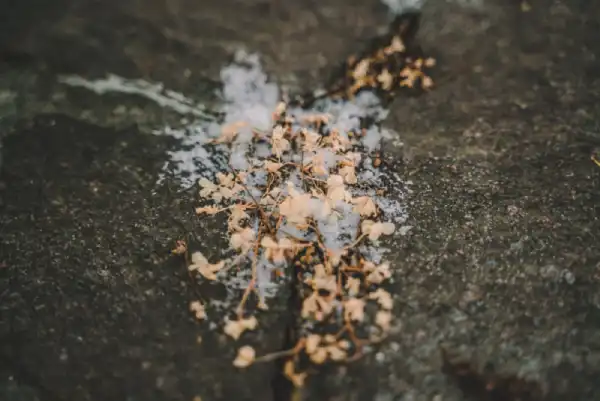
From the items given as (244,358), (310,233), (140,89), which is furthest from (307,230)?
(140,89)

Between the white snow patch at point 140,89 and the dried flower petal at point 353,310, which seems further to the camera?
the white snow patch at point 140,89

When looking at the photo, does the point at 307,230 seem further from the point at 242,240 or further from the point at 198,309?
the point at 198,309

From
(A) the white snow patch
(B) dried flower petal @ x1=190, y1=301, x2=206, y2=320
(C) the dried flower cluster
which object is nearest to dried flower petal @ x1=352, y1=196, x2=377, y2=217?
(C) the dried flower cluster

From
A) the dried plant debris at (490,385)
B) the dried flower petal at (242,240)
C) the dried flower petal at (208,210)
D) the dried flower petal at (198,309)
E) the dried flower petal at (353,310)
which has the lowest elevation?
the dried plant debris at (490,385)

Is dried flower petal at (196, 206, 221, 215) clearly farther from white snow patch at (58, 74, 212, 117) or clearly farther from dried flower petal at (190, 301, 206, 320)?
white snow patch at (58, 74, 212, 117)

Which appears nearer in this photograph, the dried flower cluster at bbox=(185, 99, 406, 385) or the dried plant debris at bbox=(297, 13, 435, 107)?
the dried flower cluster at bbox=(185, 99, 406, 385)

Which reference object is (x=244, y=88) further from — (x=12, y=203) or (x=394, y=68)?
(x=12, y=203)

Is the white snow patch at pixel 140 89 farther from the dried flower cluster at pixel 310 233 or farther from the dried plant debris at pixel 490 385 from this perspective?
the dried plant debris at pixel 490 385

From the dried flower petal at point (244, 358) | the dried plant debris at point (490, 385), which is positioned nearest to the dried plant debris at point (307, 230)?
the dried flower petal at point (244, 358)
